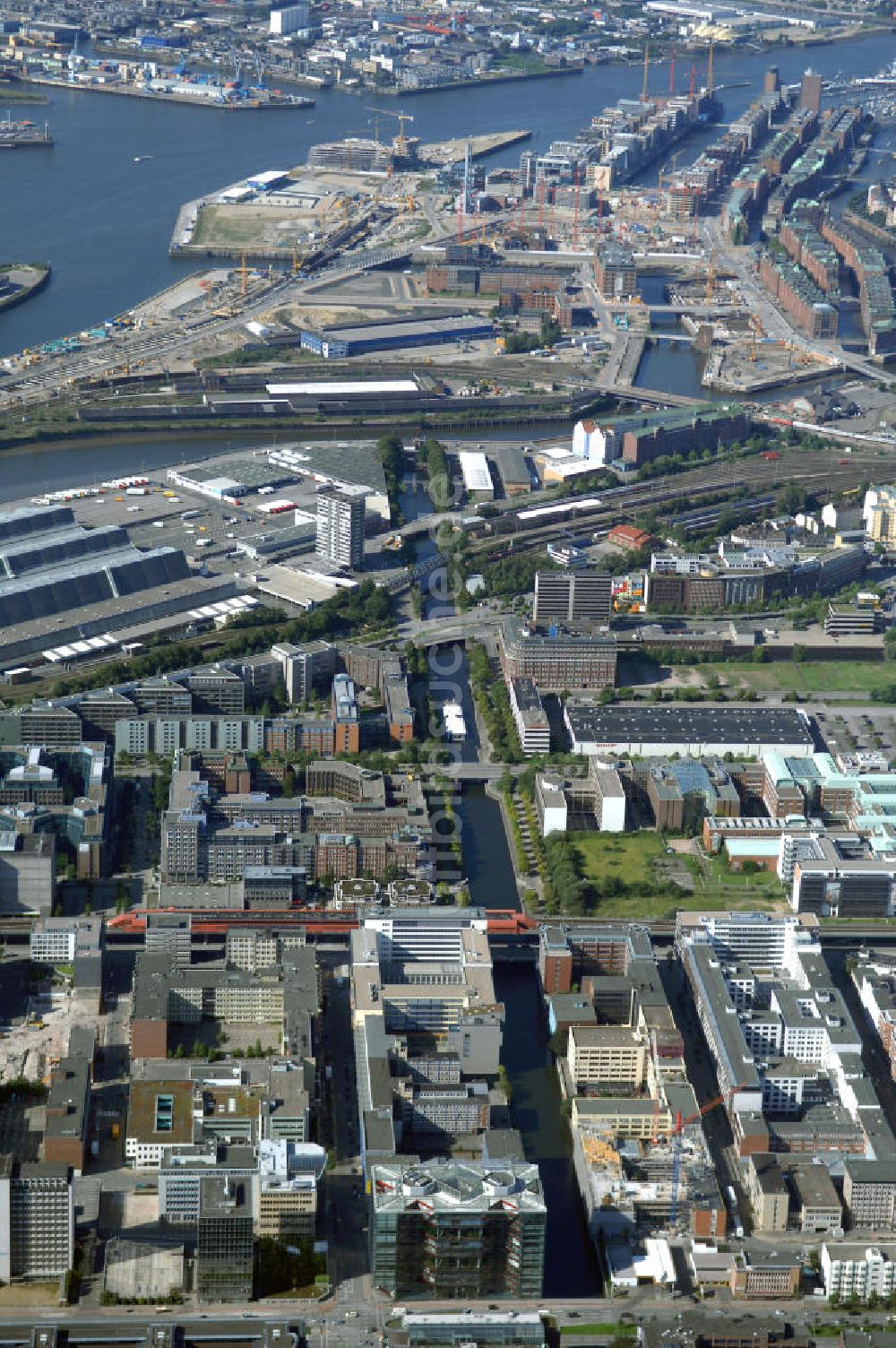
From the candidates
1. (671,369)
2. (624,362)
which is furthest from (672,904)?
(671,369)

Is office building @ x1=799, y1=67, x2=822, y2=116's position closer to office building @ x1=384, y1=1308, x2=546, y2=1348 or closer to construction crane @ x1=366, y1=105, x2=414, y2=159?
construction crane @ x1=366, y1=105, x2=414, y2=159

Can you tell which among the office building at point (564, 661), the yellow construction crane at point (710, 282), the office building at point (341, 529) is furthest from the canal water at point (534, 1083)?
the yellow construction crane at point (710, 282)

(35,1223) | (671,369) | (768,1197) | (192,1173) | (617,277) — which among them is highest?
(617,277)

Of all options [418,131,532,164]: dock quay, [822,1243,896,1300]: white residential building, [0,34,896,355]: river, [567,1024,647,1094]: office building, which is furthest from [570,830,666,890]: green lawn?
Answer: [418,131,532,164]: dock quay

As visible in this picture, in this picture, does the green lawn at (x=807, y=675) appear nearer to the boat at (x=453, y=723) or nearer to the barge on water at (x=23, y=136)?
the boat at (x=453, y=723)

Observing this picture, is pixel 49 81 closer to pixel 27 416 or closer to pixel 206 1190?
pixel 27 416

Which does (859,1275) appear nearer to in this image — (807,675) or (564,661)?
(564,661)
